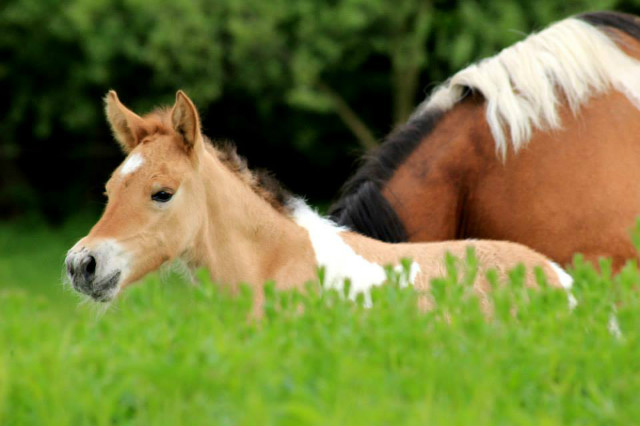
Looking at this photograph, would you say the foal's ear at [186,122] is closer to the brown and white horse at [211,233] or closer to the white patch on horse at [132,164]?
the brown and white horse at [211,233]

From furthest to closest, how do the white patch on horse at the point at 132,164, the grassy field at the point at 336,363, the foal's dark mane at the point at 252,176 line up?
1. the foal's dark mane at the point at 252,176
2. the white patch on horse at the point at 132,164
3. the grassy field at the point at 336,363

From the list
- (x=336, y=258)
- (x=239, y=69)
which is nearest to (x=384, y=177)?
(x=336, y=258)

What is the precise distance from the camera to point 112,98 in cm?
491

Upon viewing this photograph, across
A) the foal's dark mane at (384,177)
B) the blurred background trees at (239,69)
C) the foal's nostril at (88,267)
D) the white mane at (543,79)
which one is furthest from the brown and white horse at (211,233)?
the blurred background trees at (239,69)

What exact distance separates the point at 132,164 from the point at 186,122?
0.32m

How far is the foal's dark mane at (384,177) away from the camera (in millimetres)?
5449

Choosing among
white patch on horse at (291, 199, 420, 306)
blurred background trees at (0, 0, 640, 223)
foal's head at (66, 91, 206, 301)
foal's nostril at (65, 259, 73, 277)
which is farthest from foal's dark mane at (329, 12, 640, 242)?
blurred background trees at (0, 0, 640, 223)

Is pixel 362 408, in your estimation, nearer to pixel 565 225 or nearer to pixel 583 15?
pixel 565 225

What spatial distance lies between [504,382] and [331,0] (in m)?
12.8

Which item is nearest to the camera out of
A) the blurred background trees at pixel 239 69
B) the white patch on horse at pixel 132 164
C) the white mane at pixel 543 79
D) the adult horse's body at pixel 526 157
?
the white patch on horse at pixel 132 164

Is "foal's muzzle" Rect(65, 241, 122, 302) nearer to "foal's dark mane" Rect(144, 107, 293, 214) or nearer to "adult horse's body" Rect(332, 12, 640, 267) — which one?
"foal's dark mane" Rect(144, 107, 293, 214)

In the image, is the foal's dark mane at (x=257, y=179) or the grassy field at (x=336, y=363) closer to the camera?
the grassy field at (x=336, y=363)

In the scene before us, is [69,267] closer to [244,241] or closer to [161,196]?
[161,196]

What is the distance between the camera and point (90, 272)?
426cm
